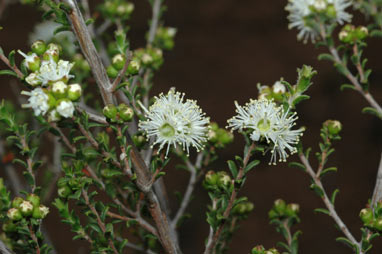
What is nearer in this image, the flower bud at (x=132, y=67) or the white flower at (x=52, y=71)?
the white flower at (x=52, y=71)

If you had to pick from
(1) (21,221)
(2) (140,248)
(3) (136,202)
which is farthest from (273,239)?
(1) (21,221)

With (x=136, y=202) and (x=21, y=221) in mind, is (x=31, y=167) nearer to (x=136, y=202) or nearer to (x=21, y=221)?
(x=21, y=221)

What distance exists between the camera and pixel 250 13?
17.7 feet

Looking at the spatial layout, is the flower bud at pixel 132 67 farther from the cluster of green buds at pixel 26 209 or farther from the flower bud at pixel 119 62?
the cluster of green buds at pixel 26 209

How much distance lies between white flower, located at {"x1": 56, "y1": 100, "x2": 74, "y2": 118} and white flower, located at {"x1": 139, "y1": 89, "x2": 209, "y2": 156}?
0.25 metres

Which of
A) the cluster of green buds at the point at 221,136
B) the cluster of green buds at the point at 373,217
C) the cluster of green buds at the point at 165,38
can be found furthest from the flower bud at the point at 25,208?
the cluster of green buds at the point at 165,38

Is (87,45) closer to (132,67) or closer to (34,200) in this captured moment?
(132,67)

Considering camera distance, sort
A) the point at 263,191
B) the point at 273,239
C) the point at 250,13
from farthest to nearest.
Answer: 1. the point at 250,13
2. the point at 263,191
3. the point at 273,239

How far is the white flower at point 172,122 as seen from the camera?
130 centimetres

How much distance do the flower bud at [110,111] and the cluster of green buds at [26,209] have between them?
0.32 metres

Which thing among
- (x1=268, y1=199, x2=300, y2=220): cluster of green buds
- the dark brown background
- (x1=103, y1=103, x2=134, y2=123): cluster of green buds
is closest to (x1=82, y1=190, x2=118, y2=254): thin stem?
(x1=103, y1=103, x2=134, y2=123): cluster of green buds

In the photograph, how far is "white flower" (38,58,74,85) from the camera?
1120 mm

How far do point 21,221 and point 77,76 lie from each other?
2.43 feet

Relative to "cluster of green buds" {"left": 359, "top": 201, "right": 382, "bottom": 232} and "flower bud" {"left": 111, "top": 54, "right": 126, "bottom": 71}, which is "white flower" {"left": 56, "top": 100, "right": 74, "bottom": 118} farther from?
"cluster of green buds" {"left": 359, "top": 201, "right": 382, "bottom": 232}
